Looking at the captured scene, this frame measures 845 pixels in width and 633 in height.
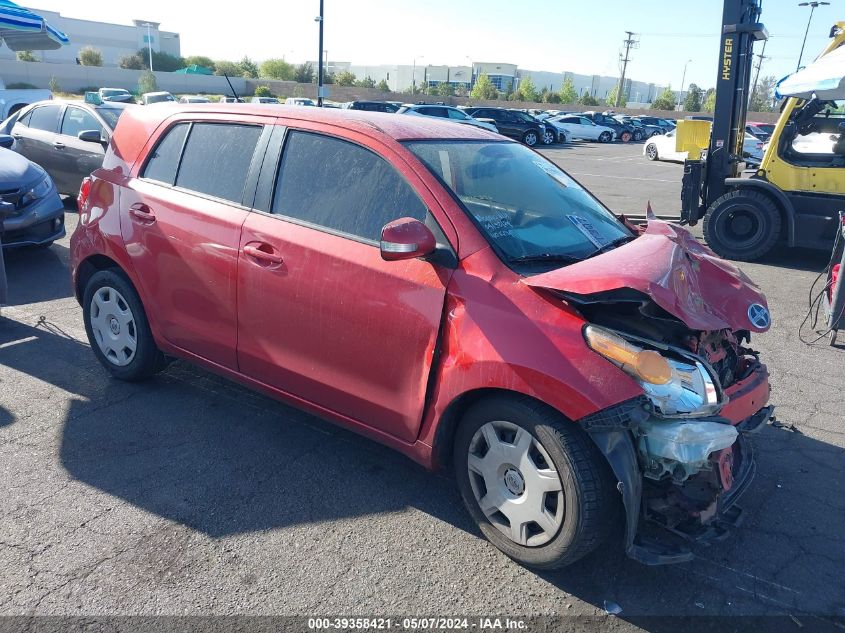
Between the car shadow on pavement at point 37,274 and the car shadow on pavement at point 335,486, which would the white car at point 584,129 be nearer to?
the car shadow on pavement at point 37,274

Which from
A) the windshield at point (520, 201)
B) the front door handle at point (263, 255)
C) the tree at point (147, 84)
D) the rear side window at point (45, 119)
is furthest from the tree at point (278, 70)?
→ the front door handle at point (263, 255)

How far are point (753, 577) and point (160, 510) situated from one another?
2681 millimetres

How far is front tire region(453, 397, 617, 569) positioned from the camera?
262 centimetres

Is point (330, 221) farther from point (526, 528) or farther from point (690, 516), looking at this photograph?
point (690, 516)

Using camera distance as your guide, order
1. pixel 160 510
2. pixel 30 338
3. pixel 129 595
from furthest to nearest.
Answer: pixel 30 338, pixel 160 510, pixel 129 595

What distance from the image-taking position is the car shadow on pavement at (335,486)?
9.28ft

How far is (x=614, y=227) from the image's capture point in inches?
149

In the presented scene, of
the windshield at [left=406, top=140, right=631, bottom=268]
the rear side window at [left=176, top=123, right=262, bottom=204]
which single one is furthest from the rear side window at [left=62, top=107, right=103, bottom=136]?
the windshield at [left=406, top=140, right=631, bottom=268]

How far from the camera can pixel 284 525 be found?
10.3 ft

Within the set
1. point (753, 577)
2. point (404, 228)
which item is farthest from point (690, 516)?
point (404, 228)

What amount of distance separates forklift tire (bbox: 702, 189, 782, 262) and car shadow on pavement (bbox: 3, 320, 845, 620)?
5.61m

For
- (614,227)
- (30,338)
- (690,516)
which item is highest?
(614,227)

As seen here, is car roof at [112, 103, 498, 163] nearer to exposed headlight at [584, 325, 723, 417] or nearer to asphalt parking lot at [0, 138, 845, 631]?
exposed headlight at [584, 325, 723, 417]

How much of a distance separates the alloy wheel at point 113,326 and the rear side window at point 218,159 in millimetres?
942
